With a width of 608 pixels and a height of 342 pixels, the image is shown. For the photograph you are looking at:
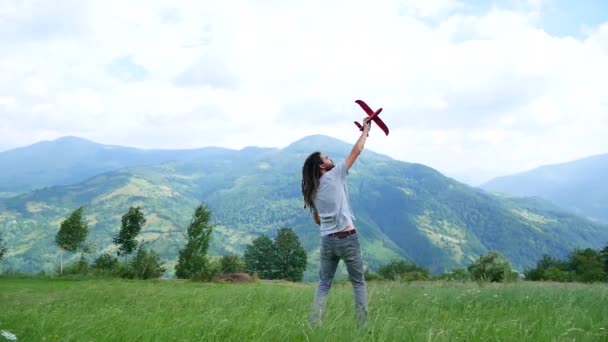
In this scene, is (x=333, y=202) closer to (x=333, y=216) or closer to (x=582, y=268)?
(x=333, y=216)

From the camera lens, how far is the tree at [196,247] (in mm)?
53656

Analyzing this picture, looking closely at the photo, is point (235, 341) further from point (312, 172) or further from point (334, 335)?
point (312, 172)

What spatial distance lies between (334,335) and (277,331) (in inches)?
21.3

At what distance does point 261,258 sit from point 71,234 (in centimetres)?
3770

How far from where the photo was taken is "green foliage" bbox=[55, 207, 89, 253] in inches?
2183

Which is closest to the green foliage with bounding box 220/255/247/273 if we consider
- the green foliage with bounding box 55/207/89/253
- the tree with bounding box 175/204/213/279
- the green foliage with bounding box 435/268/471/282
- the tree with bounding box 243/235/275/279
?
the tree with bounding box 175/204/213/279

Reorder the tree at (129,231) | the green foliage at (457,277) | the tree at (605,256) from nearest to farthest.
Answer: the green foliage at (457,277), the tree at (129,231), the tree at (605,256)

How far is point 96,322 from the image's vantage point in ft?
13.6

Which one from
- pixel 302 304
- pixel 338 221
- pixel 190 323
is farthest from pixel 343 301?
pixel 190 323

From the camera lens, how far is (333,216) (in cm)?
593

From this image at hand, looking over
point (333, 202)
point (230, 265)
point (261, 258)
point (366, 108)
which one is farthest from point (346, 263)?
point (261, 258)

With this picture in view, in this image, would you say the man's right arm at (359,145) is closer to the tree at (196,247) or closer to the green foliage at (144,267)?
the green foliage at (144,267)

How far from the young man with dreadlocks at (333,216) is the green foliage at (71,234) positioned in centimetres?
5644

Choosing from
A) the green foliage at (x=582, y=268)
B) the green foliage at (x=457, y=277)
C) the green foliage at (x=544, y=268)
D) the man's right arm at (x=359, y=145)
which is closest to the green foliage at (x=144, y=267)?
the green foliage at (x=457, y=277)
